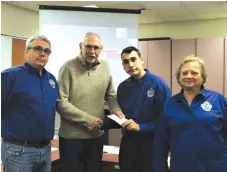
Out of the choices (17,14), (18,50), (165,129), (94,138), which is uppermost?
(17,14)

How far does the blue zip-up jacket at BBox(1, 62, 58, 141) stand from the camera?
196 cm

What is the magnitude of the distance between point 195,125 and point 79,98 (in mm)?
905

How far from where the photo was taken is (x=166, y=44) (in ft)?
20.7

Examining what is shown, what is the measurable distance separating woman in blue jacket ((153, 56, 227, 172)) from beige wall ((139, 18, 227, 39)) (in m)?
5.17

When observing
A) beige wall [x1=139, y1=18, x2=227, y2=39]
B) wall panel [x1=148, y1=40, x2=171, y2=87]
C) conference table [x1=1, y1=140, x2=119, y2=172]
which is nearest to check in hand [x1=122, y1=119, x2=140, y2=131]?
conference table [x1=1, y1=140, x2=119, y2=172]

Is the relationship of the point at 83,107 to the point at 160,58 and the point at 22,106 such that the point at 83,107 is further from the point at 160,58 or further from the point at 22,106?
the point at 160,58

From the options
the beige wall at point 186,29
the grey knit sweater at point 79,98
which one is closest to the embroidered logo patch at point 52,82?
the grey knit sweater at point 79,98

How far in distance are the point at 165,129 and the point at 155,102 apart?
11.9 inches

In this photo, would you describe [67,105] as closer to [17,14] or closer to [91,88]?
[91,88]

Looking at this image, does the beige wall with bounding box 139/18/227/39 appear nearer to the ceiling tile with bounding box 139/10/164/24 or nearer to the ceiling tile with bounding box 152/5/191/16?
the ceiling tile with bounding box 139/10/164/24

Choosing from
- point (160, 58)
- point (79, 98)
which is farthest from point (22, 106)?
point (160, 58)

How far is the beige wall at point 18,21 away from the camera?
17.7 ft

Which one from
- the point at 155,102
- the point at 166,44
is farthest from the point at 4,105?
the point at 166,44

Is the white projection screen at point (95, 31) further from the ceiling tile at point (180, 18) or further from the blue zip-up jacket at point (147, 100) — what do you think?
the ceiling tile at point (180, 18)
